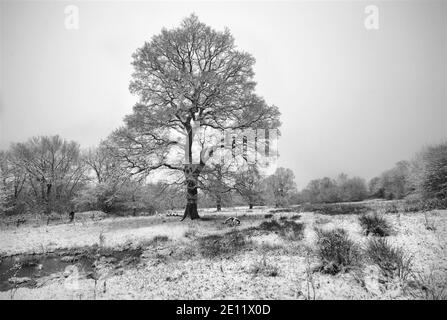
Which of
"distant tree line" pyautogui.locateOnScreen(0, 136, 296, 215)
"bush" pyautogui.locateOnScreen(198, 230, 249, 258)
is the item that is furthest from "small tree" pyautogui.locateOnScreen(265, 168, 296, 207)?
"bush" pyautogui.locateOnScreen(198, 230, 249, 258)

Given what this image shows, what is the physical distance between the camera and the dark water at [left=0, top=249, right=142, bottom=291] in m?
5.87

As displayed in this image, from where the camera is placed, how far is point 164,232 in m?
10.8

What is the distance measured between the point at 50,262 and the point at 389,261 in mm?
10629

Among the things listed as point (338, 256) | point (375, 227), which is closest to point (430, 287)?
point (338, 256)

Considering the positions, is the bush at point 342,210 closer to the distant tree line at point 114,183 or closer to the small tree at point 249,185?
the distant tree line at point 114,183

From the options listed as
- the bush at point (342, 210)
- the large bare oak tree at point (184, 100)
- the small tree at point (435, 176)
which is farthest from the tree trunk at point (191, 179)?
the small tree at point (435, 176)

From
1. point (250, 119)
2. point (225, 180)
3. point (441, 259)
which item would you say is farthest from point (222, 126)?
point (441, 259)

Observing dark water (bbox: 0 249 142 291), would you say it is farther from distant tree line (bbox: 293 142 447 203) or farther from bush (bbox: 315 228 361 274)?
distant tree line (bbox: 293 142 447 203)

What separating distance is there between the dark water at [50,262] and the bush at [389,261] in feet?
23.3

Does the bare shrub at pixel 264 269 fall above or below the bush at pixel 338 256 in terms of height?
below

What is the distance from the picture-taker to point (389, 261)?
4445mm

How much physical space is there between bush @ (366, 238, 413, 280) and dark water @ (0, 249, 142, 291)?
7.11m

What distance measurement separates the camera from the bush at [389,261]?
13.3 ft
